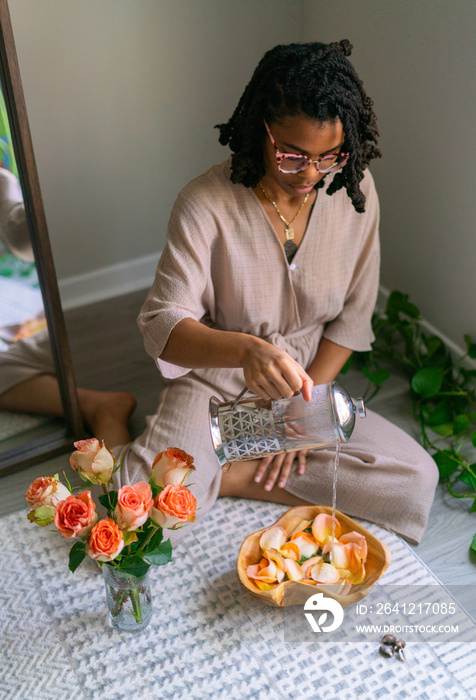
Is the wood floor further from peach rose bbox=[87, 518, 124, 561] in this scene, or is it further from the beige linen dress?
peach rose bbox=[87, 518, 124, 561]

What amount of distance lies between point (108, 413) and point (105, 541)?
2.72 feet

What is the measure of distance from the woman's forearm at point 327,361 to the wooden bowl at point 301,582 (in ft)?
1.18

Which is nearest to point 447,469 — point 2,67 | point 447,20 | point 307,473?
point 307,473

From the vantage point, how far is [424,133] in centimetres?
196

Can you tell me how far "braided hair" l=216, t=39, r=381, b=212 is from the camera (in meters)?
1.27

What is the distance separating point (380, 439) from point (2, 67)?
1.21 m

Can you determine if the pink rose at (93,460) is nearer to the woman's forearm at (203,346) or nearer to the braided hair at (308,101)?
the woman's forearm at (203,346)

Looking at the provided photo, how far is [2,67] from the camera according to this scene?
1.38 meters

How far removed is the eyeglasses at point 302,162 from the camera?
4.33ft

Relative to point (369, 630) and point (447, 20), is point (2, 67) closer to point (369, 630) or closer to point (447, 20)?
point (447, 20)

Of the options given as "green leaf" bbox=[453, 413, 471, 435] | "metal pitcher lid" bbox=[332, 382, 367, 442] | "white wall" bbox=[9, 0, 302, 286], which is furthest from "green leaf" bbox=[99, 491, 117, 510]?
"white wall" bbox=[9, 0, 302, 286]

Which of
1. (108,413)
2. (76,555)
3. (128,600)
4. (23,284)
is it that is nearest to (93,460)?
(76,555)

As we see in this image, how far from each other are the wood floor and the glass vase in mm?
480

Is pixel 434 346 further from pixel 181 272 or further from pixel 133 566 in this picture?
pixel 133 566
